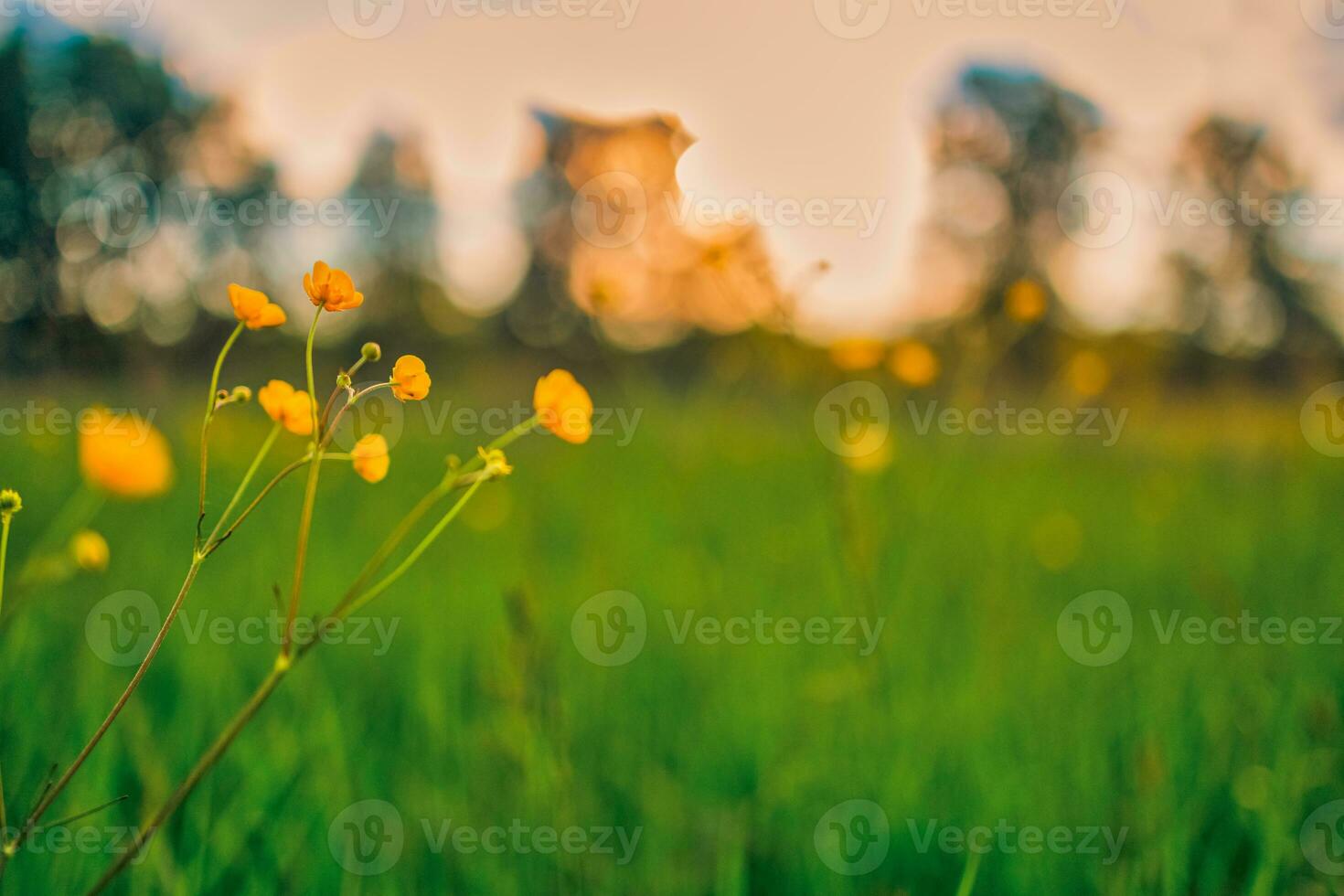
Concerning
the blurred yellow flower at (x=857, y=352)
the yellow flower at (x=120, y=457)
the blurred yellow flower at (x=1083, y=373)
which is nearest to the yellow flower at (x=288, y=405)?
the yellow flower at (x=120, y=457)

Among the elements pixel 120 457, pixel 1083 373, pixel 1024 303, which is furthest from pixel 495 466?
pixel 1083 373

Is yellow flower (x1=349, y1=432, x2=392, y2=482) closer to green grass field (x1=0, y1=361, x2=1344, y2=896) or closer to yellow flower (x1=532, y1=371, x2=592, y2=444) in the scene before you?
yellow flower (x1=532, y1=371, x2=592, y2=444)

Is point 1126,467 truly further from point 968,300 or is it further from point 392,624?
point 392,624

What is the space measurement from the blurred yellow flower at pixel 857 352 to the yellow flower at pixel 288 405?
41.9 inches

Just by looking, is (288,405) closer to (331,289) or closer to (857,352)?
(331,289)

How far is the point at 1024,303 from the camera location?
1501mm

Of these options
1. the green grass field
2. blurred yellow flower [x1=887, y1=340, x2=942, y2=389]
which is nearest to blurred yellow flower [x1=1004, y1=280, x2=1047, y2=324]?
blurred yellow flower [x1=887, y1=340, x2=942, y2=389]

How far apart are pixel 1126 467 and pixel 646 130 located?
12.7 ft

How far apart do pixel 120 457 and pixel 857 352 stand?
112 cm

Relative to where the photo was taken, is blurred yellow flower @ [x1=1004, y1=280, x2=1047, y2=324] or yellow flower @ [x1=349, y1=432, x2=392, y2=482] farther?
blurred yellow flower @ [x1=1004, y1=280, x2=1047, y2=324]

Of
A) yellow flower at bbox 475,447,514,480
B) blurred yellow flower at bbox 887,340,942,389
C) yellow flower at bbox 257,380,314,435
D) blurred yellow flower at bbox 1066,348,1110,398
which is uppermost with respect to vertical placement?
yellow flower at bbox 257,380,314,435

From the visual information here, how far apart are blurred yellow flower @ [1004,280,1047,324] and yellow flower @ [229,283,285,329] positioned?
1205mm

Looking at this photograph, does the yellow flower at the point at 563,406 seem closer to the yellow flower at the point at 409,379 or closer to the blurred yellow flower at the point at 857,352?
the yellow flower at the point at 409,379

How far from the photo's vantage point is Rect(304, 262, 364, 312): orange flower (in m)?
0.61
